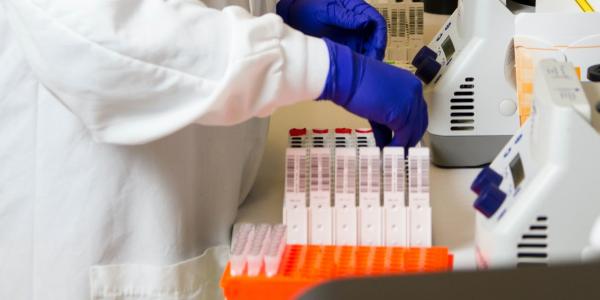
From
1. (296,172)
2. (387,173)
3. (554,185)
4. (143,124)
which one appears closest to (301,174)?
(296,172)

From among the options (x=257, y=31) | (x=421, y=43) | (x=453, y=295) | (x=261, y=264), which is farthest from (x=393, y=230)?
(x=421, y=43)

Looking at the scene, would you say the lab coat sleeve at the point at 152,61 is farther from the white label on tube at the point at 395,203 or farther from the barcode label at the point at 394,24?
the barcode label at the point at 394,24

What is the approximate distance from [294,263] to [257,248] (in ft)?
0.18

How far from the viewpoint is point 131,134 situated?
106 cm

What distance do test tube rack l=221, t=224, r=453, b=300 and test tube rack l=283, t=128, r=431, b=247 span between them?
0.08ft

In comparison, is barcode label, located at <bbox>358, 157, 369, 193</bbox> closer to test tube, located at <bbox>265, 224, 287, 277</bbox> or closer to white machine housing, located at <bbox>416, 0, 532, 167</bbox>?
test tube, located at <bbox>265, 224, 287, 277</bbox>

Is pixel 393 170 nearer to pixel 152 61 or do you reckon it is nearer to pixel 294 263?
pixel 294 263

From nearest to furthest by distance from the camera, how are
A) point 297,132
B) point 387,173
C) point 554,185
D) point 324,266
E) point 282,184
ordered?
point 554,185 < point 324,266 < point 387,173 < point 297,132 < point 282,184

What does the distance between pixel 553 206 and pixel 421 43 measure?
1.10 metres

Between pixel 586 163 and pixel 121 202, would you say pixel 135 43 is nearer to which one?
pixel 121 202

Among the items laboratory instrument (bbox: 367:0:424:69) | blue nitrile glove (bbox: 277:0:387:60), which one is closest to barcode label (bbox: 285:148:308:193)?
blue nitrile glove (bbox: 277:0:387:60)

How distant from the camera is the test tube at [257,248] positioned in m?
1.06

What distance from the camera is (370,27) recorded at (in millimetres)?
1531

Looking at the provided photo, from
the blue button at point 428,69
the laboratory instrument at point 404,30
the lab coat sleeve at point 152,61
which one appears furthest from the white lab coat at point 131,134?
the laboratory instrument at point 404,30
